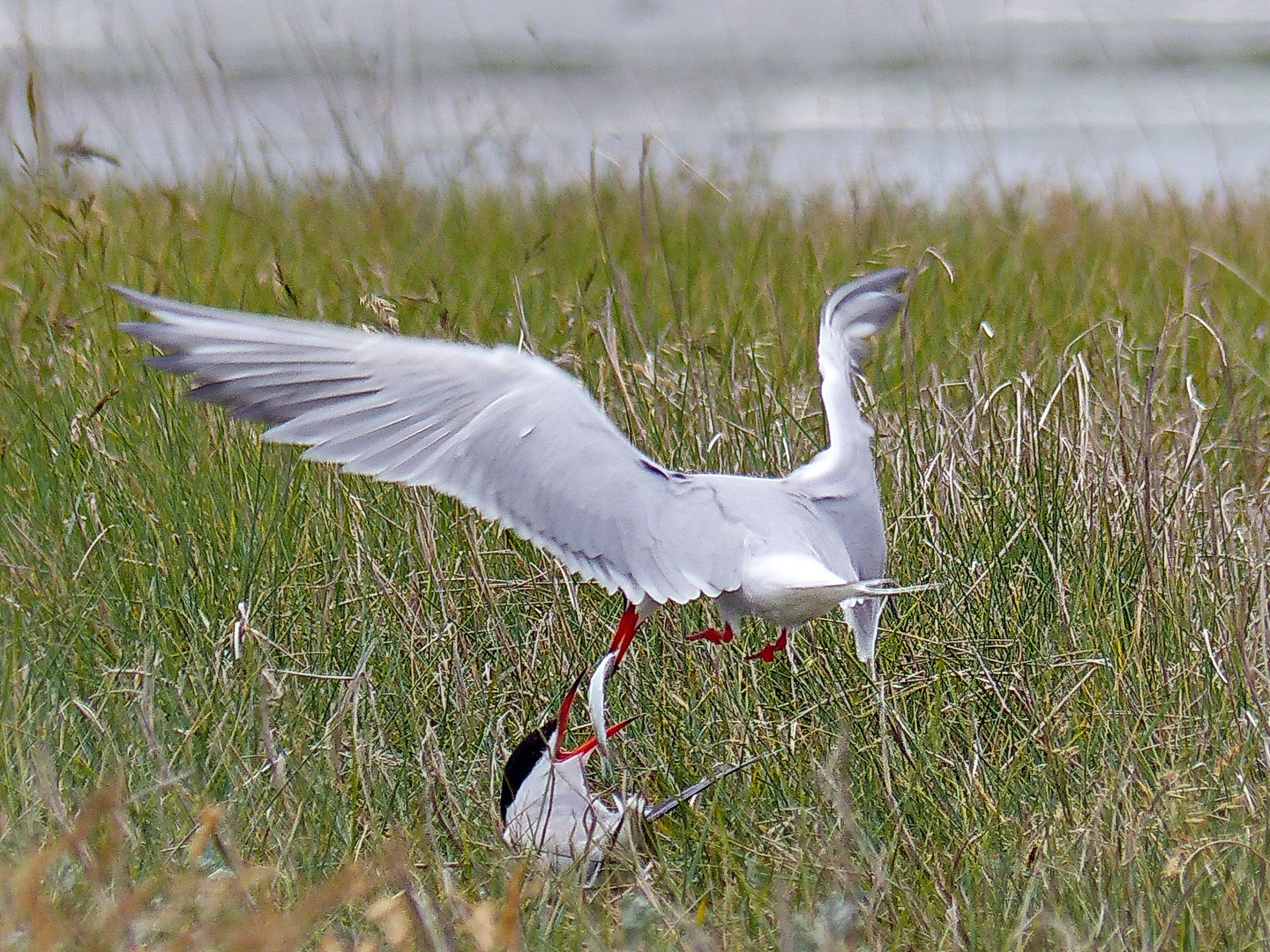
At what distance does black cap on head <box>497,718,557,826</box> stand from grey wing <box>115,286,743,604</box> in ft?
1.35

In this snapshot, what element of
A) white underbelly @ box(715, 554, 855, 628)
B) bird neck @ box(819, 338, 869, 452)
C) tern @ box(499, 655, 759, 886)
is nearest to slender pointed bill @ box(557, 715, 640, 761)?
tern @ box(499, 655, 759, 886)

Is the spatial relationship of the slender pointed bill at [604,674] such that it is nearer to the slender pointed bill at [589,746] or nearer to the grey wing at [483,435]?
the slender pointed bill at [589,746]

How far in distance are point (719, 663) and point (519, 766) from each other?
1.36 feet

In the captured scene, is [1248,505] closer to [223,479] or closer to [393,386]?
[393,386]

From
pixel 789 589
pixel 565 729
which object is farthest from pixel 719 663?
pixel 789 589

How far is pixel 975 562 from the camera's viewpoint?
3141 mm

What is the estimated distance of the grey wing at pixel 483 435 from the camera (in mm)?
2434

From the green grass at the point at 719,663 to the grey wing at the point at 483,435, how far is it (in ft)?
1.14

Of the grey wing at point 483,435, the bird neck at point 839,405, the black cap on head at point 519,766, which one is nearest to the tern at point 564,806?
the black cap on head at point 519,766

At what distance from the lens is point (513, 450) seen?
2459 millimetres

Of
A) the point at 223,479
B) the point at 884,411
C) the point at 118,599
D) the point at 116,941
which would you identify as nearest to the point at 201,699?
the point at 118,599

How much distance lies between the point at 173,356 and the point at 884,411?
2.00 metres

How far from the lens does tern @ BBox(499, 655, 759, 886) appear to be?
2.58m

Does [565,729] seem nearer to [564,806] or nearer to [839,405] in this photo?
[564,806]
